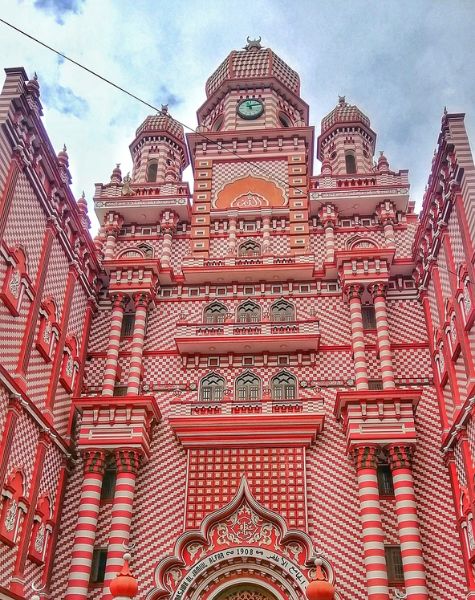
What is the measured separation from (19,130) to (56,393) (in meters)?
7.74

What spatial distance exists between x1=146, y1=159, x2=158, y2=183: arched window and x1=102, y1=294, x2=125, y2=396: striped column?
8.05 meters

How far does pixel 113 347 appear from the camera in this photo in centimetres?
2253

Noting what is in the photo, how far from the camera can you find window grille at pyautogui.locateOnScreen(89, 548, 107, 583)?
1869cm

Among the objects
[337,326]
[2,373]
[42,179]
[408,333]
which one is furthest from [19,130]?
[408,333]

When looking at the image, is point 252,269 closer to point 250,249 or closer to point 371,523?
point 250,249

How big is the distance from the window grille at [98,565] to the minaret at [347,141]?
17.7 metres

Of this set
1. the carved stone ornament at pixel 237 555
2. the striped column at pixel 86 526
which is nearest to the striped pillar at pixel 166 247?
the striped column at pixel 86 526

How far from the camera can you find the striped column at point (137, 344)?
2166 cm

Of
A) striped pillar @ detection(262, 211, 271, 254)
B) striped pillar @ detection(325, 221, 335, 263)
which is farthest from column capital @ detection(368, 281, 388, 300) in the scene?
striped pillar @ detection(262, 211, 271, 254)

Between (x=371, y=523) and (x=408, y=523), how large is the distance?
38.7 inches

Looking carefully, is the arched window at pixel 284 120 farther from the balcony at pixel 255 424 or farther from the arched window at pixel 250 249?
the balcony at pixel 255 424

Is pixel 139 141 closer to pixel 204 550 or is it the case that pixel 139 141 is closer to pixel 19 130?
pixel 19 130

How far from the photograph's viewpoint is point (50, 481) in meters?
19.3

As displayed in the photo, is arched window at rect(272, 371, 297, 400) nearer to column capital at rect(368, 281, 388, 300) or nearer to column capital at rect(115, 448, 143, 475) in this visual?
column capital at rect(368, 281, 388, 300)
